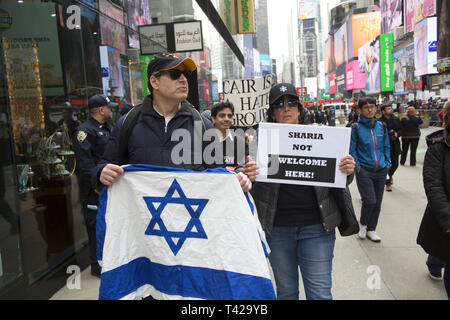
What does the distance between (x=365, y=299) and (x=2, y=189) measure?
4142 mm

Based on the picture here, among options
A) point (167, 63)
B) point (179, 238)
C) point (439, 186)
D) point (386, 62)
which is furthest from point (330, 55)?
point (179, 238)

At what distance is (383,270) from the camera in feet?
15.2

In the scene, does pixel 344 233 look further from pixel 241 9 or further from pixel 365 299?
pixel 241 9

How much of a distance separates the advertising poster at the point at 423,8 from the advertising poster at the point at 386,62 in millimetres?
11650

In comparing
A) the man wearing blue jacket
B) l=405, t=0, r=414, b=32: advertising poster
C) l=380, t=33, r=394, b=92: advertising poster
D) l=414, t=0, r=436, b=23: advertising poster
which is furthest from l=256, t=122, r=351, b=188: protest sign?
l=380, t=33, r=394, b=92: advertising poster

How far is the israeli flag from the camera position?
215 cm

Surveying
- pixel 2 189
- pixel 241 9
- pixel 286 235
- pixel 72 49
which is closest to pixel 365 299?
pixel 286 235

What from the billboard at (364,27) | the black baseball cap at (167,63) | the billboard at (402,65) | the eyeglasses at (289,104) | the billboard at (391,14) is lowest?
the eyeglasses at (289,104)

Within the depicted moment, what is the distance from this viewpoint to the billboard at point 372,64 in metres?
72.5

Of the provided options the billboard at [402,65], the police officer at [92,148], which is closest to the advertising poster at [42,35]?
the police officer at [92,148]

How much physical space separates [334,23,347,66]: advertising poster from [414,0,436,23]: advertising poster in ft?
187

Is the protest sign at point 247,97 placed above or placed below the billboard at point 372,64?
below

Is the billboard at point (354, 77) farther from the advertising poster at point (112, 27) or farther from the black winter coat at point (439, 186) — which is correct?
the black winter coat at point (439, 186)
